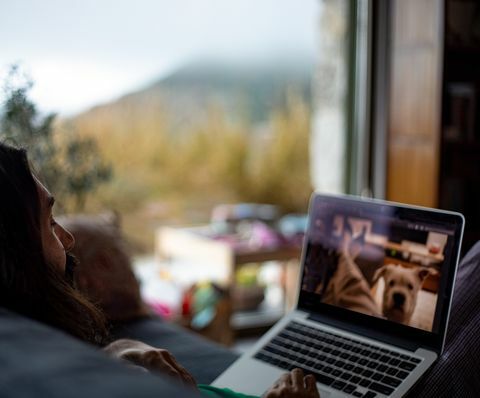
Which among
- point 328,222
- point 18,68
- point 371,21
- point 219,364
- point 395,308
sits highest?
point 371,21

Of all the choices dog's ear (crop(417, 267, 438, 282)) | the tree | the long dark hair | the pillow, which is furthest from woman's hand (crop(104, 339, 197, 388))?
the tree

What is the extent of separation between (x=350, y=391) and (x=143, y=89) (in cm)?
345

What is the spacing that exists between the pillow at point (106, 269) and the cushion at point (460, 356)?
1.17m

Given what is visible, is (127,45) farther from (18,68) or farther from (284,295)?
(18,68)

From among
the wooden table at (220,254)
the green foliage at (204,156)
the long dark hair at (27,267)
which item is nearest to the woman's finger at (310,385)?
the long dark hair at (27,267)

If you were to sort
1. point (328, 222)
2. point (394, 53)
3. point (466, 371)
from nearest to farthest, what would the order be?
point (466, 371) < point (328, 222) < point (394, 53)

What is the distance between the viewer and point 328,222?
1602 mm

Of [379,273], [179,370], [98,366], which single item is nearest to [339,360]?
[379,273]

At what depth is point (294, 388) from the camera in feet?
4.05

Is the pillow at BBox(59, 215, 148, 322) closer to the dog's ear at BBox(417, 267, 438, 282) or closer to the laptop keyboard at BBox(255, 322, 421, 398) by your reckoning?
the laptop keyboard at BBox(255, 322, 421, 398)

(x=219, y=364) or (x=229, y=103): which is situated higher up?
(x=229, y=103)

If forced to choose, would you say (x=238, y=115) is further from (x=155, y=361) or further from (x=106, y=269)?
(x=155, y=361)

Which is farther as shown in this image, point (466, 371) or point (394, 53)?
point (394, 53)

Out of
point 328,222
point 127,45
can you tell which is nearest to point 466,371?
point 328,222
